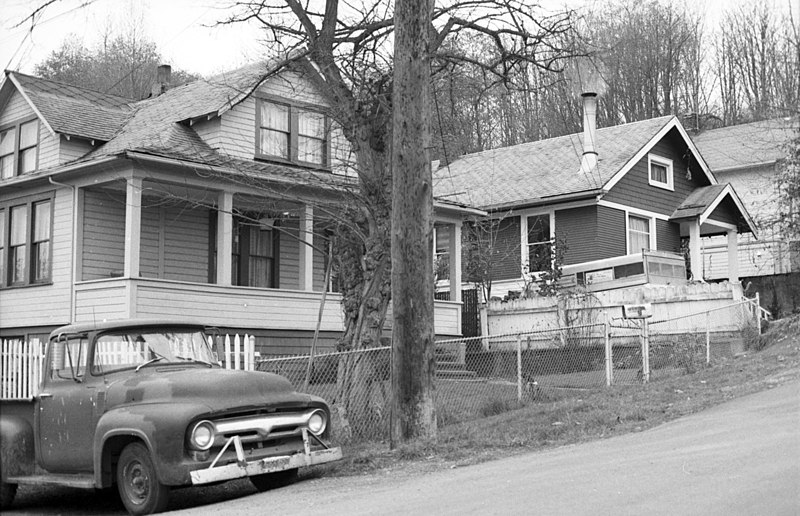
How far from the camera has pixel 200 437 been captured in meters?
8.76

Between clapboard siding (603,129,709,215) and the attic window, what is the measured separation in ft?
0.44

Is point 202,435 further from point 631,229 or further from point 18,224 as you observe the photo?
point 631,229

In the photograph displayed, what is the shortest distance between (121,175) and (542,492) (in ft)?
46.2

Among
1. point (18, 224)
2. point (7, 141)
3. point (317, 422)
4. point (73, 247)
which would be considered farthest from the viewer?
Result: point (7, 141)

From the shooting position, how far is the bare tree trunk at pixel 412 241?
1085 cm

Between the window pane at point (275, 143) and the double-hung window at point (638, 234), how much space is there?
11672mm

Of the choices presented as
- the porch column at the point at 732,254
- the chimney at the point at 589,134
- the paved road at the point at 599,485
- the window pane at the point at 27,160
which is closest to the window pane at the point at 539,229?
the chimney at the point at 589,134

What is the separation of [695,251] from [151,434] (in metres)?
23.3

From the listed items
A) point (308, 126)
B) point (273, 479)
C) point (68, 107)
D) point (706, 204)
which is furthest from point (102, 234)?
point (706, 204)

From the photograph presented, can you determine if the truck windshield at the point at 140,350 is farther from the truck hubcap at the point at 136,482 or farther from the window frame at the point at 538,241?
the window frame at the point at 538,241

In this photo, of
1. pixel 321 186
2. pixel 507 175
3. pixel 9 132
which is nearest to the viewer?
pixel 321 186

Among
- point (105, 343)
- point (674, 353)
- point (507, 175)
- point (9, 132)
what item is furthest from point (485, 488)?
point (507, 175)

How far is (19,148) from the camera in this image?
2295cm

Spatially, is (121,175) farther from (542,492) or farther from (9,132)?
(542,492)
